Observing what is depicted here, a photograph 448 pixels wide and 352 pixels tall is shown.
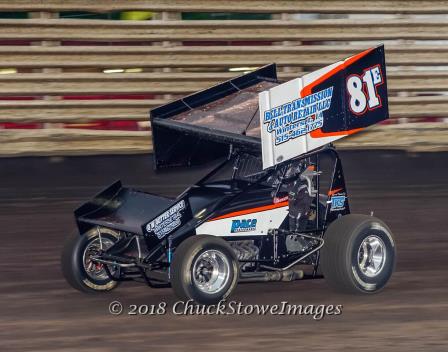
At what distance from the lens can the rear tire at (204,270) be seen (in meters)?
7.20

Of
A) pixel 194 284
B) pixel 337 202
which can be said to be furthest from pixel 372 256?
pixel 194 284

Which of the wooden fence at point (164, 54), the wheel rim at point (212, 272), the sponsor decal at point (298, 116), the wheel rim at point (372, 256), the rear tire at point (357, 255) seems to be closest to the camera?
the wheel rim at point (212, 272)

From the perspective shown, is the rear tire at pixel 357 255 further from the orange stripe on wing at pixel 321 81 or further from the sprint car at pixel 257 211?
the orange stripe on wing at pixel 321 81

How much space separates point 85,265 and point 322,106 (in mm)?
2116

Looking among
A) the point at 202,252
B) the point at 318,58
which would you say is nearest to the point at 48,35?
the point at 318,58

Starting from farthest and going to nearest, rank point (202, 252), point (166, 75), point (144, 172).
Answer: point (166, 75), point (144, 172), point (202, 252)

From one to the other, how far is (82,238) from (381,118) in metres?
2.42

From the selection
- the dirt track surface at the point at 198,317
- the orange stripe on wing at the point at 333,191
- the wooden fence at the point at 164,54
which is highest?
the wooden fence at the point at 164,54

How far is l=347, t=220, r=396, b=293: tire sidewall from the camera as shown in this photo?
7742 millimetres

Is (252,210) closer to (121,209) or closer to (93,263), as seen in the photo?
(121,209)

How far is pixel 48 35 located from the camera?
1392 centimetres

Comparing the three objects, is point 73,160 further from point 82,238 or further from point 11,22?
point 82,238

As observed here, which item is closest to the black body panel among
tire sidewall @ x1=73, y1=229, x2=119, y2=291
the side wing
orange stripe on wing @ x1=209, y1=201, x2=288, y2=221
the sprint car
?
the sprint car

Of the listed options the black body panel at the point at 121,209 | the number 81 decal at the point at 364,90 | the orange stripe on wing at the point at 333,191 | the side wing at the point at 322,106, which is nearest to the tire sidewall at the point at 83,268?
the black body panel at the point at 121,209
